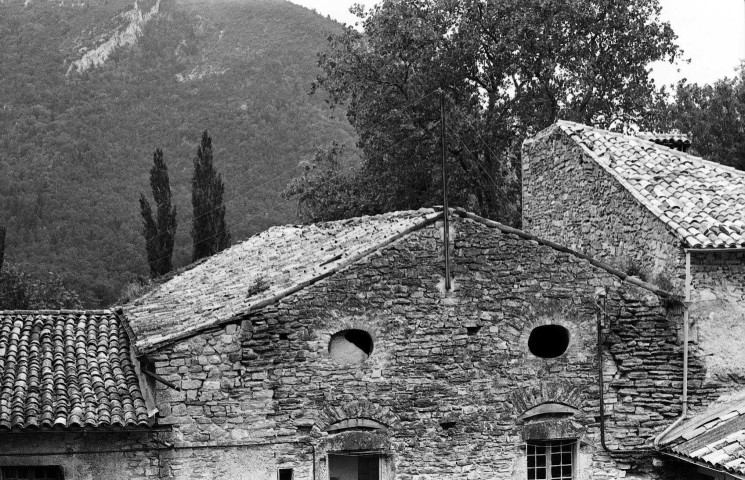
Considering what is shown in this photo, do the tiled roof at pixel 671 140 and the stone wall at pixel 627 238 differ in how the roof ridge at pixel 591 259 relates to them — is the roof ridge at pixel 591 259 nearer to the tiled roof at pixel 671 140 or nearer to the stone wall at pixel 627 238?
the stone wall at pixel 627 238

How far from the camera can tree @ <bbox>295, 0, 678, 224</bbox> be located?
29516 mm

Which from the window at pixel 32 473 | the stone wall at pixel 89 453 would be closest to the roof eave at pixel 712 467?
the stone wall at pixel 89 453

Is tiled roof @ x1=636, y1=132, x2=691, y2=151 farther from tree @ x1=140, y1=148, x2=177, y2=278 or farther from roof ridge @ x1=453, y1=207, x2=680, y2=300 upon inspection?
tree @ x1=140, y1=148, x2=177, y2=278

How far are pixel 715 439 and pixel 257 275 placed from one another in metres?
7.54

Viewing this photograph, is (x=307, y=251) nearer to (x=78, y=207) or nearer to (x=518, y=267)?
(x=518, y=267)

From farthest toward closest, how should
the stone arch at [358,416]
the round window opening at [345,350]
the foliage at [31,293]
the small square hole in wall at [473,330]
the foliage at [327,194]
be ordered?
the foliage at [31,293] < the foliage at [327,194] < the small square hole in wall at [473,330] < the round window opening at [345,350] < the stone arch at [358,416]

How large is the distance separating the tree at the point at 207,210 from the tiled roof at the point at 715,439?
31.3 metres

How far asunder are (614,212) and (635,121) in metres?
15.5

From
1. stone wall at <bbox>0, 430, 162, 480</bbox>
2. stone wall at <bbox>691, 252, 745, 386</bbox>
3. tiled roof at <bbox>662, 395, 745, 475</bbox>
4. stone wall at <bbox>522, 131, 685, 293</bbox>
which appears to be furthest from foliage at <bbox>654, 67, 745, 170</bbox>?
stone wall at <bbox>0, 430, 162, 480</bbox>

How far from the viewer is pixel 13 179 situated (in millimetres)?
49438

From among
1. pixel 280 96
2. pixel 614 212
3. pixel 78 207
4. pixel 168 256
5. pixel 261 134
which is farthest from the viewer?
pixel 280 96

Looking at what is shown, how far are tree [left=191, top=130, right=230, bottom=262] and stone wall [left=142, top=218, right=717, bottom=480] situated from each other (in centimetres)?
3017

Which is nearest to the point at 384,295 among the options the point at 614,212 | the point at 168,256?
the point at 614,212

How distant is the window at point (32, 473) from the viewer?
13023mm
